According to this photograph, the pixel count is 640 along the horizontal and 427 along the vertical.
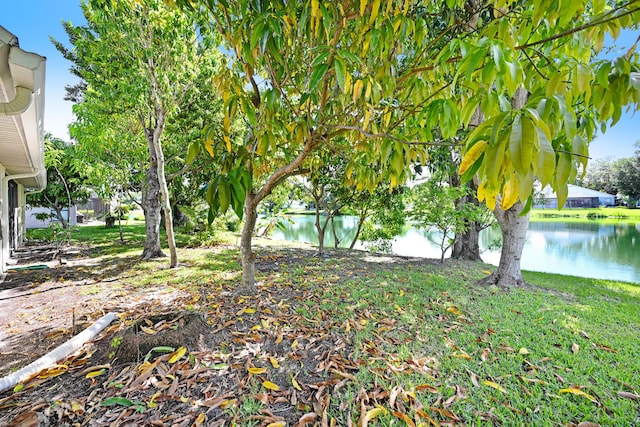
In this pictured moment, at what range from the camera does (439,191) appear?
6430 mm

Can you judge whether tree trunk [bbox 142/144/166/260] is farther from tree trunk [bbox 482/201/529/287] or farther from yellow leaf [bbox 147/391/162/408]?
tree trunk [bbox 482/201/529/287]

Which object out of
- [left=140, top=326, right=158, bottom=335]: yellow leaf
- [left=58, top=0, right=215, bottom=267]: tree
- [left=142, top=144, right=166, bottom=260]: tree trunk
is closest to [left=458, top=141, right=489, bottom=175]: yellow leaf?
[left=140, top=326, right=158, bottom=335]: yellow leaf

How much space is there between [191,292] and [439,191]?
17.3 ft

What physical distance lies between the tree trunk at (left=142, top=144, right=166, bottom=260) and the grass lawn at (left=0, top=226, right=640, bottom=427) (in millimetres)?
3044

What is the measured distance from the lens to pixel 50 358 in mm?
2201

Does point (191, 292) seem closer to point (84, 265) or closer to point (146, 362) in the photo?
point (146, 362)

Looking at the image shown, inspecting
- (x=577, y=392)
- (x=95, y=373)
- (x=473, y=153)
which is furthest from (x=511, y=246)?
(x=95, y=373)

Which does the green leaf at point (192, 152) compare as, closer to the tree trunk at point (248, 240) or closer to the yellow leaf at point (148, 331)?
the tree trunk at point (248, 240)

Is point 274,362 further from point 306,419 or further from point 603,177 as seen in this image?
point 603,177

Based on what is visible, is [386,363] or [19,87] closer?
[19,87]

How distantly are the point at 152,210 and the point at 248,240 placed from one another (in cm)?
466

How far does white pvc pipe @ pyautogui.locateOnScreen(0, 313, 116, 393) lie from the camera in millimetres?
1964

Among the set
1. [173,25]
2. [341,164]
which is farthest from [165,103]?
[341,164]


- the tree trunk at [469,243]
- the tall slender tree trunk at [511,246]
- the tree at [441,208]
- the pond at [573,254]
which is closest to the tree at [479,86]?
the tall slender tree trunk at [511,246]
